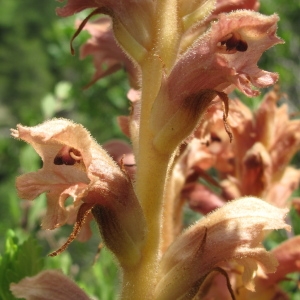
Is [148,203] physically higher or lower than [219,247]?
higher

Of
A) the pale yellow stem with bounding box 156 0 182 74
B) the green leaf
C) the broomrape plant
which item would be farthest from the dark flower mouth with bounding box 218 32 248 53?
the green leaf

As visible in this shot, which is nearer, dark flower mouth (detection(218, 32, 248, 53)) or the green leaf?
dark flower mouth (detection(218, 32, 248, 53))

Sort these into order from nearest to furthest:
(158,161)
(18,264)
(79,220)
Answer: (79,220) < (158,161) < (18,264)

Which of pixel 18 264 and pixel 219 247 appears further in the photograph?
pixel 18 264

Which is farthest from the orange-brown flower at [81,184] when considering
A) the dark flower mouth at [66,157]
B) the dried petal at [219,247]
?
the dried petal at [219,247]

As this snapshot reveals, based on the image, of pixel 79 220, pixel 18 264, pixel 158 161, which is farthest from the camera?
pixel 18 264

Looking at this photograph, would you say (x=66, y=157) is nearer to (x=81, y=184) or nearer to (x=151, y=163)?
(x=81, y=184)

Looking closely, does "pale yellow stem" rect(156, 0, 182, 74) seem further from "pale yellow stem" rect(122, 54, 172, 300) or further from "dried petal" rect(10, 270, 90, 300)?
"dried petal" rect(10, 270, 90, 300)

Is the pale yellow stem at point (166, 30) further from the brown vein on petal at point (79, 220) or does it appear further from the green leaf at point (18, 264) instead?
the green leaf at point (18, 264)

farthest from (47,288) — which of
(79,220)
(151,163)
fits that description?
(151,163)
